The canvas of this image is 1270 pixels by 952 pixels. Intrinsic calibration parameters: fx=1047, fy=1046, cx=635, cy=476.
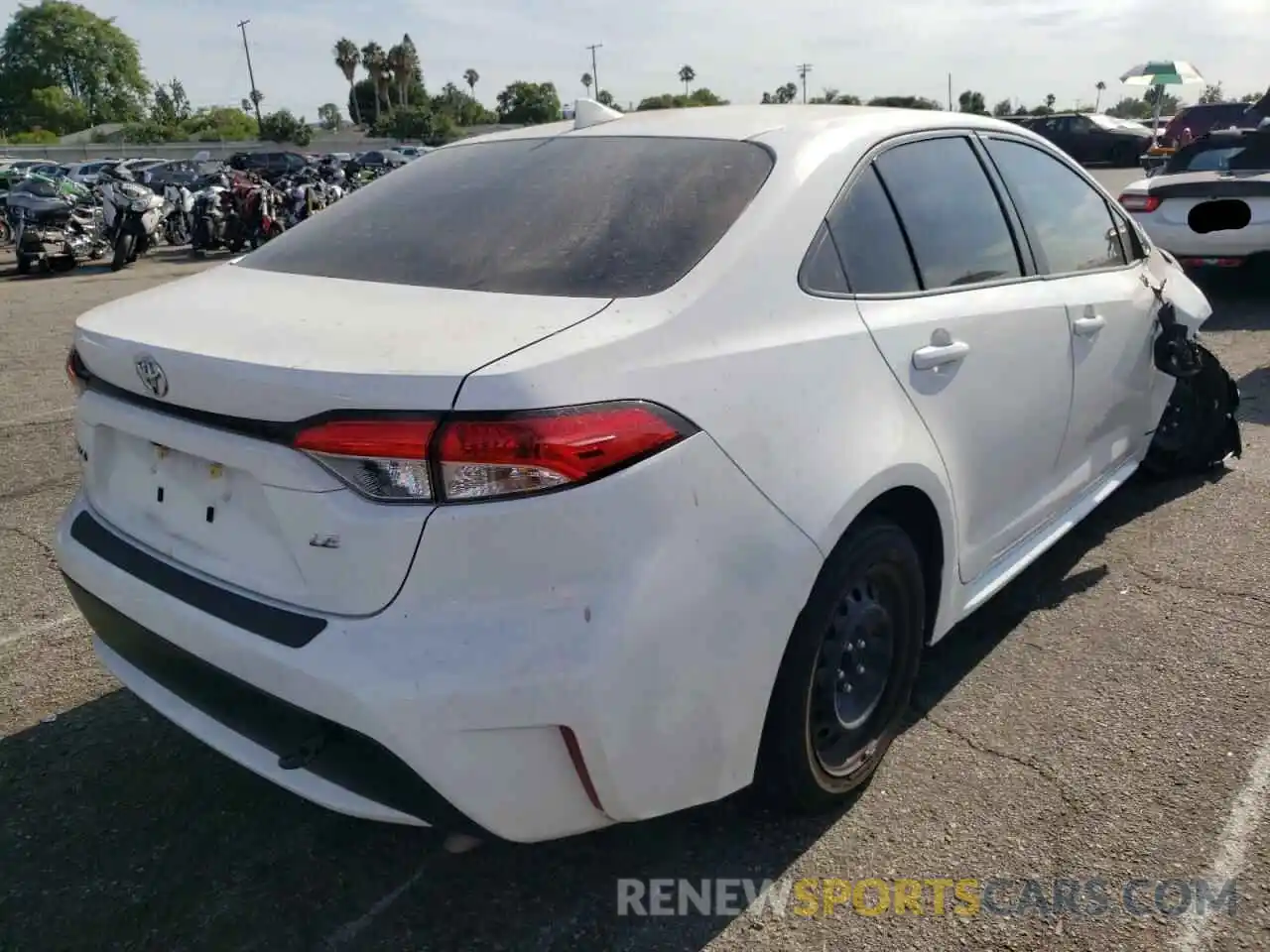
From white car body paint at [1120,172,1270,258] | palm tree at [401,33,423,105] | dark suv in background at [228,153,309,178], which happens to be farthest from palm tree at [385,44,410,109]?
white car body paint at [1120,172,1270,258]

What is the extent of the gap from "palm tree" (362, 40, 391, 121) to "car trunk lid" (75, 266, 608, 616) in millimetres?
101759

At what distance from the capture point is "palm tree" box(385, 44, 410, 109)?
318ft

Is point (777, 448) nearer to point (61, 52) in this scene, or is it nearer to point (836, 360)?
point (836, 360)

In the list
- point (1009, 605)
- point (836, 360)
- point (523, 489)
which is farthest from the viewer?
point (1009, 605)

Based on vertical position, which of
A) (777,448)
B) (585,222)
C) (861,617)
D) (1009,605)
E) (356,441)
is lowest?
(1009,605)

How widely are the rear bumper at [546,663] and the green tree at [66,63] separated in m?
106

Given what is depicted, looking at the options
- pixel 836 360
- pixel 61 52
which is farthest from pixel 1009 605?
pixel 61 52

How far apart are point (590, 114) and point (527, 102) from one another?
8850 centimetres

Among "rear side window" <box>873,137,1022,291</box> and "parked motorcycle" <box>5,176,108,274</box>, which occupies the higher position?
"rear side window" <box>873,137,1022,291</box>

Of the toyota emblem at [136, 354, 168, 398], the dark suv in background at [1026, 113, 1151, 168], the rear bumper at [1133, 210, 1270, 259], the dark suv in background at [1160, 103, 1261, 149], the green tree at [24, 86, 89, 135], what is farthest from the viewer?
the green tree at [24, 86, 89, 135]

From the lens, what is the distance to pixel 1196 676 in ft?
10.5

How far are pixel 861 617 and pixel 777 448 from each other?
0.60 meters

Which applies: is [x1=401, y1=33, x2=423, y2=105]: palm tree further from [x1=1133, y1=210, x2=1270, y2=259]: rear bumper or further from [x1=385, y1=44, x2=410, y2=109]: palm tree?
[x1=1133, y1=210, x2=1270, y2=259]: rear bumper

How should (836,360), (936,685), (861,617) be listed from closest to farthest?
(836,360)
(861,617)
(936,685)
